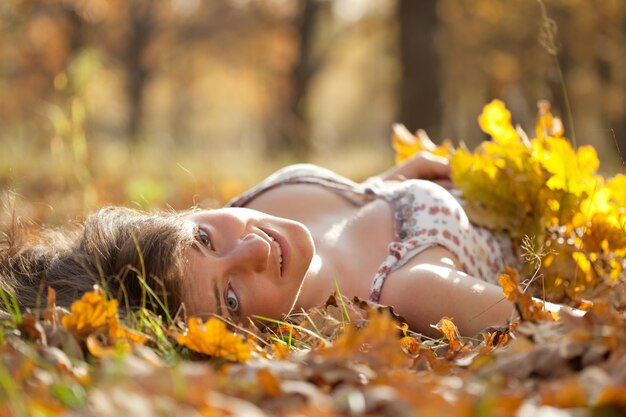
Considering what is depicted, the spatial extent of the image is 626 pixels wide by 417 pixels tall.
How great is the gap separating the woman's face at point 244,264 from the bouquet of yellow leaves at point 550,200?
0.81 m

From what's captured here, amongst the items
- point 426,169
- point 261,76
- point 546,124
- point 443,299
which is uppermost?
point 546,124

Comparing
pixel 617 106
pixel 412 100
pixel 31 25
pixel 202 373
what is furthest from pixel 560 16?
pixel 202 373

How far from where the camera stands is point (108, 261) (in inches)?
81.7

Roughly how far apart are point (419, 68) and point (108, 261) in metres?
6.23

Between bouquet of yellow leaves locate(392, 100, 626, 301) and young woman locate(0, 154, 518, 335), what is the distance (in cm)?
13

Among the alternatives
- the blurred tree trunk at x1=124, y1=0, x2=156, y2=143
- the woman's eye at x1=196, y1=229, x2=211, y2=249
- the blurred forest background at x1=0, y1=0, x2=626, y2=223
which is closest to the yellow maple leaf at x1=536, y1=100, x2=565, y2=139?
the blurred forest background at x1=0, y1=0, x2=626, y2=223

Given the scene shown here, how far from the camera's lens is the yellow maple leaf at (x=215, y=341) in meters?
1.50

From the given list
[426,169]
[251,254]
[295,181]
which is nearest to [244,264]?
[251,254]

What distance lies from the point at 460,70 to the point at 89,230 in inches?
665

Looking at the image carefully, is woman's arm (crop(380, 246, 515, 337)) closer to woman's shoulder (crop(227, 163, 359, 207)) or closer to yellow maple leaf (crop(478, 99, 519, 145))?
yellow maple leaf (crop(478, 99, 519, 145))

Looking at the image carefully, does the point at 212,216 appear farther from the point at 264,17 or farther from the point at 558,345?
the point at 264,17

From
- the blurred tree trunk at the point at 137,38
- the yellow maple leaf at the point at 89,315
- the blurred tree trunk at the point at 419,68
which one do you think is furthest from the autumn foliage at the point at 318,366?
the blurred tree trunk at the point at 137,38

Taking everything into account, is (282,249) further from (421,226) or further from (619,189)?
(619,189)

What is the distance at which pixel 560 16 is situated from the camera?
50.2 ft
